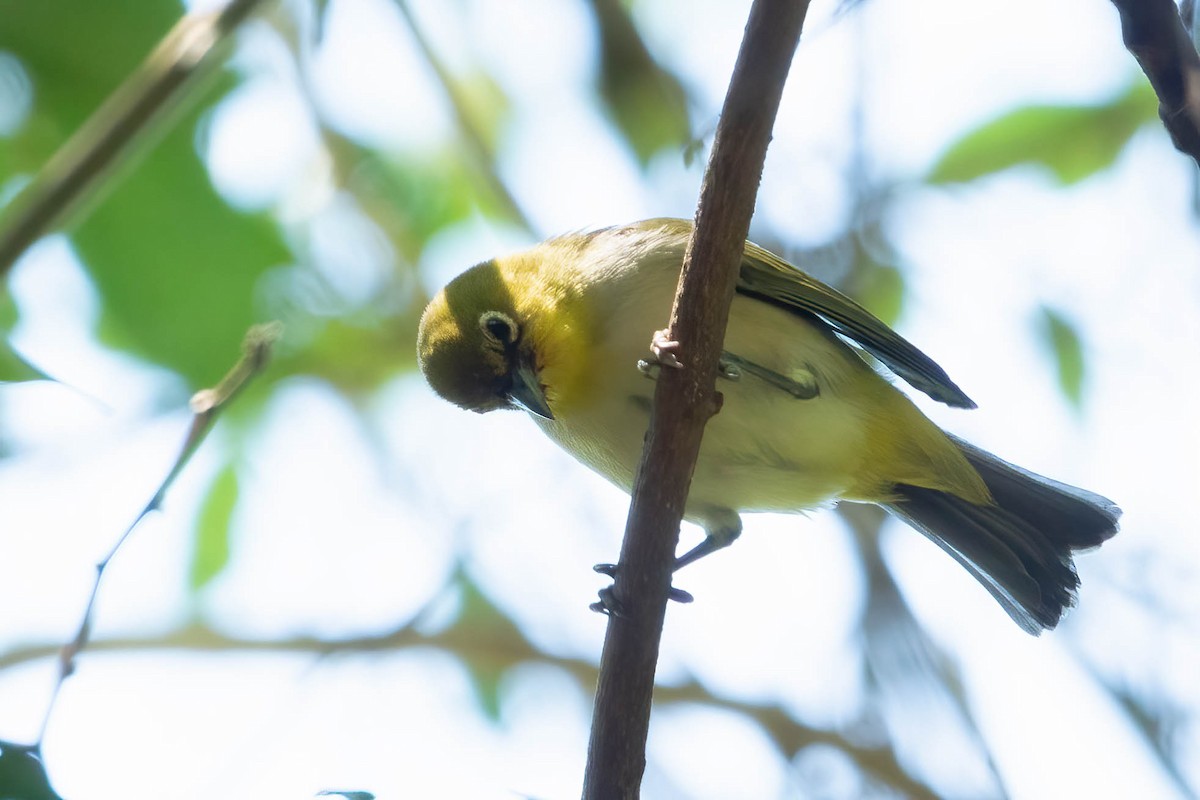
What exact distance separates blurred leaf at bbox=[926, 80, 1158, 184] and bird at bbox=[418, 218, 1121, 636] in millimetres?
1876

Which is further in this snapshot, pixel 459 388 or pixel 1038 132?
pixel 1038 132

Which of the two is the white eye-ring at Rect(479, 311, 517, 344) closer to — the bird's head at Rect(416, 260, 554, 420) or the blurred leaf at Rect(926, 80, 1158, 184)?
the bird's head at Rect(416, 260, 554, 420)

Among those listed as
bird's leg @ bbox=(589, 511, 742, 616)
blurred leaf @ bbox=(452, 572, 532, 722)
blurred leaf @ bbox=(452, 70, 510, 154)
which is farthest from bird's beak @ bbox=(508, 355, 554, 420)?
blurred leaf @ bbox=(452, 70, 510, 154)

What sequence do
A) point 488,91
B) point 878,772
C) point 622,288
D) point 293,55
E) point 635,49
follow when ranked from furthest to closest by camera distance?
point 488,91
point 293,55
point 635,49
point 878,772
point 622,288

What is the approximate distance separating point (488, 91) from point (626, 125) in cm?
123

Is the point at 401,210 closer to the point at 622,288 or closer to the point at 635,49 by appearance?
the point at 635,49

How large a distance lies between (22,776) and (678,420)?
1.31 m

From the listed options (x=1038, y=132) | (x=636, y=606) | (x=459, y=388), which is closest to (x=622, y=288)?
(x=459, y=388)

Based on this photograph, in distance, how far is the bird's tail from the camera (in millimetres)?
A: 3900

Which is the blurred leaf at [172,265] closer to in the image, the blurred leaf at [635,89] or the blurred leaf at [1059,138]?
the blurred leaf at [635,89]

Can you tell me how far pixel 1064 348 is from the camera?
5270 mm

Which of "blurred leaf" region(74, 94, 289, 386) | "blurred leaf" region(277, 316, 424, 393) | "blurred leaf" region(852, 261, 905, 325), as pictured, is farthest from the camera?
"blurred leaf" region(277, 316, 424, 393)

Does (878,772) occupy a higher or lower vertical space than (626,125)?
lower

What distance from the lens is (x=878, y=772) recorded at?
4266mm
